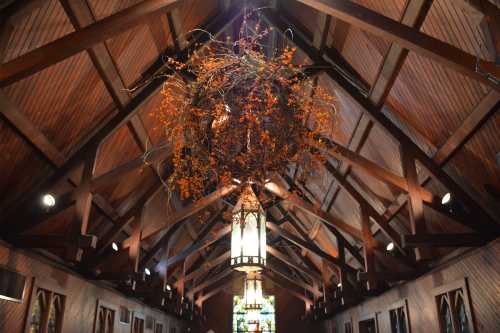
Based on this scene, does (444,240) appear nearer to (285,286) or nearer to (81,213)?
(81,213)

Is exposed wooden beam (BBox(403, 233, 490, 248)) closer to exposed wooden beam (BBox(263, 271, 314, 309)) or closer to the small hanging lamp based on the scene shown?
the small hanging lamp

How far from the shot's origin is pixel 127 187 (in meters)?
8.13

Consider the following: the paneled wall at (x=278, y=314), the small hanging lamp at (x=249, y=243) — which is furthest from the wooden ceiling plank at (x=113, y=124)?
the paneled wall at (x=278, y=314)

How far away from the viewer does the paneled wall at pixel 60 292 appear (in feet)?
19.4

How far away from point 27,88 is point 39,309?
12.3 feet

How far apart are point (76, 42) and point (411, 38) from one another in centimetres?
309

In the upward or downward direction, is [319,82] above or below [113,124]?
above

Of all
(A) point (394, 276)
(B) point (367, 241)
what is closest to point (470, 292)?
(A) point (394, 276)

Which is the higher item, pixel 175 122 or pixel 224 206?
pixel 224 206

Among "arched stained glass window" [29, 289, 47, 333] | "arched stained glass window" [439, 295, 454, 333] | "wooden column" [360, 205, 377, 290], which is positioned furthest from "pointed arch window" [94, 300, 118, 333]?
"arched stained glass window" [439, 295, 454, 333]

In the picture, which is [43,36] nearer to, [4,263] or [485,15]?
[4,263]

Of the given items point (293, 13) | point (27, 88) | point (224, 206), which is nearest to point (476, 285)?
point (293, 13)

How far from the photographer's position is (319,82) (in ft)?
24.6

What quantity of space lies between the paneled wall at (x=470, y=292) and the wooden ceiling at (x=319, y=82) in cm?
29
